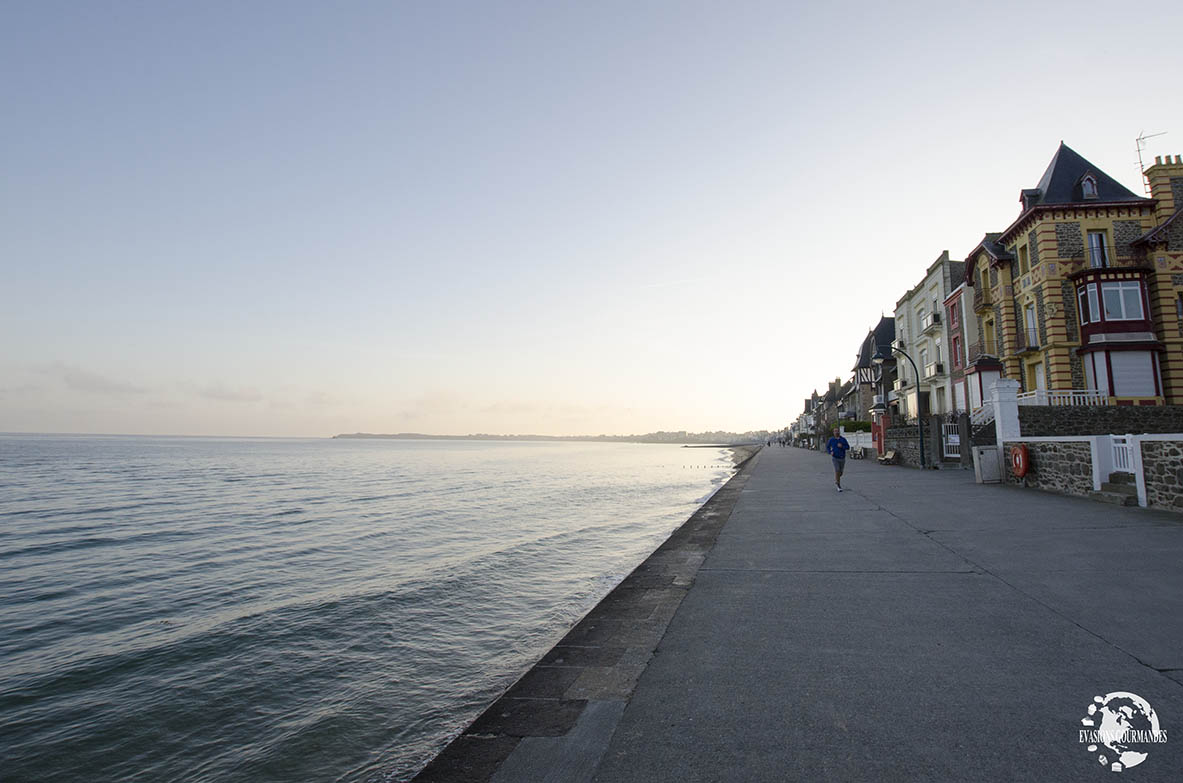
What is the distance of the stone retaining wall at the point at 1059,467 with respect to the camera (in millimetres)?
13508

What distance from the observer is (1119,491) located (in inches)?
480

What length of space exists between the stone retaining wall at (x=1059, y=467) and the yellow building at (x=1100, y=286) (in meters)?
10.0

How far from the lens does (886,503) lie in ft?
46.5

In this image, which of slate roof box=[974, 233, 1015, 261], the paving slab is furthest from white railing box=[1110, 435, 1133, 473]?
slate roof box=[974, 233, 1015, 261]

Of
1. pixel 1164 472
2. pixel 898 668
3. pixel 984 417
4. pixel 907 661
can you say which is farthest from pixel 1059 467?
pixel 898 668

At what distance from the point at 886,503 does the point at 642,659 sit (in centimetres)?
1146

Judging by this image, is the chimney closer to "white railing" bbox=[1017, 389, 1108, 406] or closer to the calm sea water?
"white railing" bbox=[1017, 389, 1108, 406]

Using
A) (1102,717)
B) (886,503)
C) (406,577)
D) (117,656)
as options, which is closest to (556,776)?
(1102,717)

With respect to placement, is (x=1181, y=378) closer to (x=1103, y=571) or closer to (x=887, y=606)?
(x=1103, y=571)

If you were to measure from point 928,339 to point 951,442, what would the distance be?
60.5 ft

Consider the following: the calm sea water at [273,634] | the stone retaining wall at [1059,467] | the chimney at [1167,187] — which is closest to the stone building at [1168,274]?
the chimney at [1167,187]

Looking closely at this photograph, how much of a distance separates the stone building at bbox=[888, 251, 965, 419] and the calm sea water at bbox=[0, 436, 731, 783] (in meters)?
26.9

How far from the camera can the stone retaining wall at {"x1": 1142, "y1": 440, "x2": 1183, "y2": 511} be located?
10.5m

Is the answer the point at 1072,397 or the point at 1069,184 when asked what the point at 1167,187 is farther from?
the point at 1072,397
